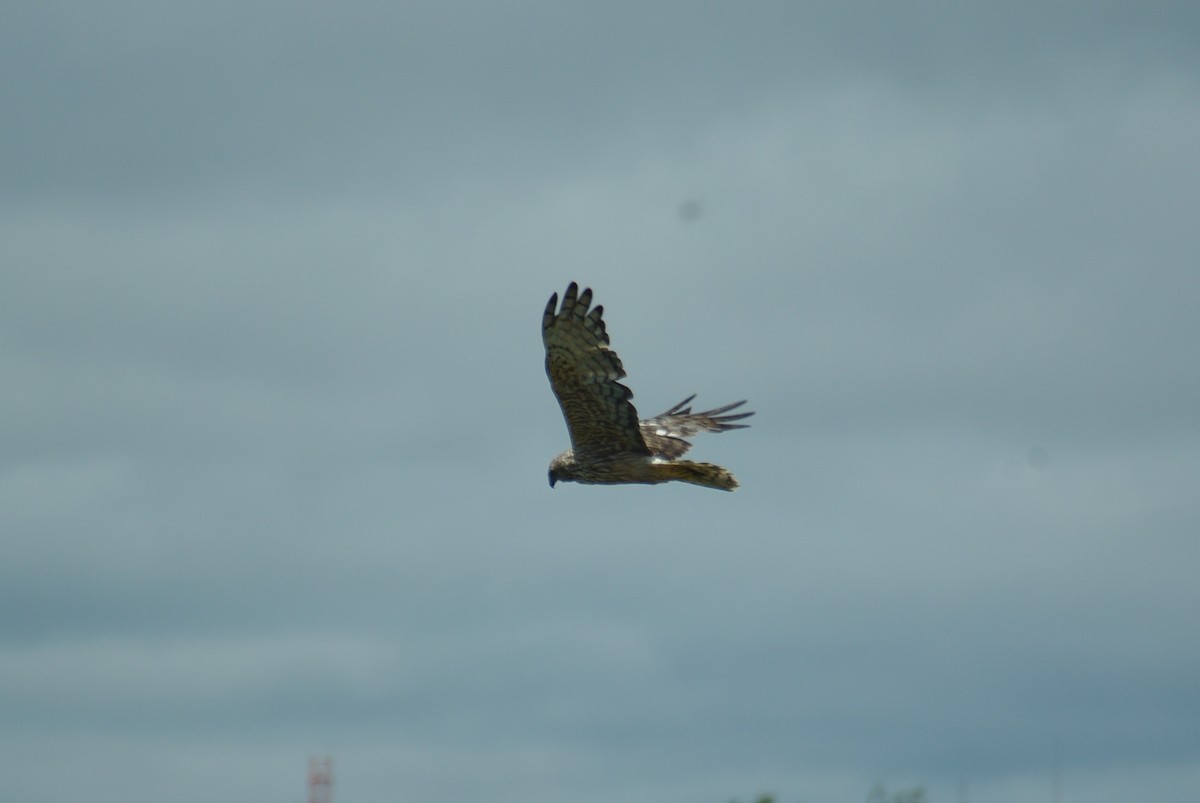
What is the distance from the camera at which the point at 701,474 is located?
1731 centimetres

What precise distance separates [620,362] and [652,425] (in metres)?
3.22

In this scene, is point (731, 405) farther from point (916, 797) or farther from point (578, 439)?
point (916, 797)

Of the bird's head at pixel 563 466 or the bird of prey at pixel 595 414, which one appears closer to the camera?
the bird of prey at pixel 595 414

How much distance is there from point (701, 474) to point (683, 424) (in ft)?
10.9

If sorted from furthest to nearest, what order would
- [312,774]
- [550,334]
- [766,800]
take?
[312,774] < [766,800] < [550,334]

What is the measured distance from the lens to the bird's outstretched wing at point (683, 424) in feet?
64.3

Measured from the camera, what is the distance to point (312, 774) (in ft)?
75.3

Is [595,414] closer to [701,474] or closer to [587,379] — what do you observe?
[587,379]

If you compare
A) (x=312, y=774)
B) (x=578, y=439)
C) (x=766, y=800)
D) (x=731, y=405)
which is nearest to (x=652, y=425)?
(x=731, y=405)

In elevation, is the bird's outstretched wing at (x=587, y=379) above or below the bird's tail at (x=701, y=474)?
above

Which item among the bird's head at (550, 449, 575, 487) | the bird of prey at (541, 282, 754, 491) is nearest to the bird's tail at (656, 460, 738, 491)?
the bird of prey at (541, 282, 754, 491)

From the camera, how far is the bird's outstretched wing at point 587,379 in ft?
55.6

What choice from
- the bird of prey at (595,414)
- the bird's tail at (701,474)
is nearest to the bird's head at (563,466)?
the bird of prey at (595,414)

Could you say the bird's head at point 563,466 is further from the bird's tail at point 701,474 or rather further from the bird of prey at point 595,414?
the bird's tail at point 701,474
